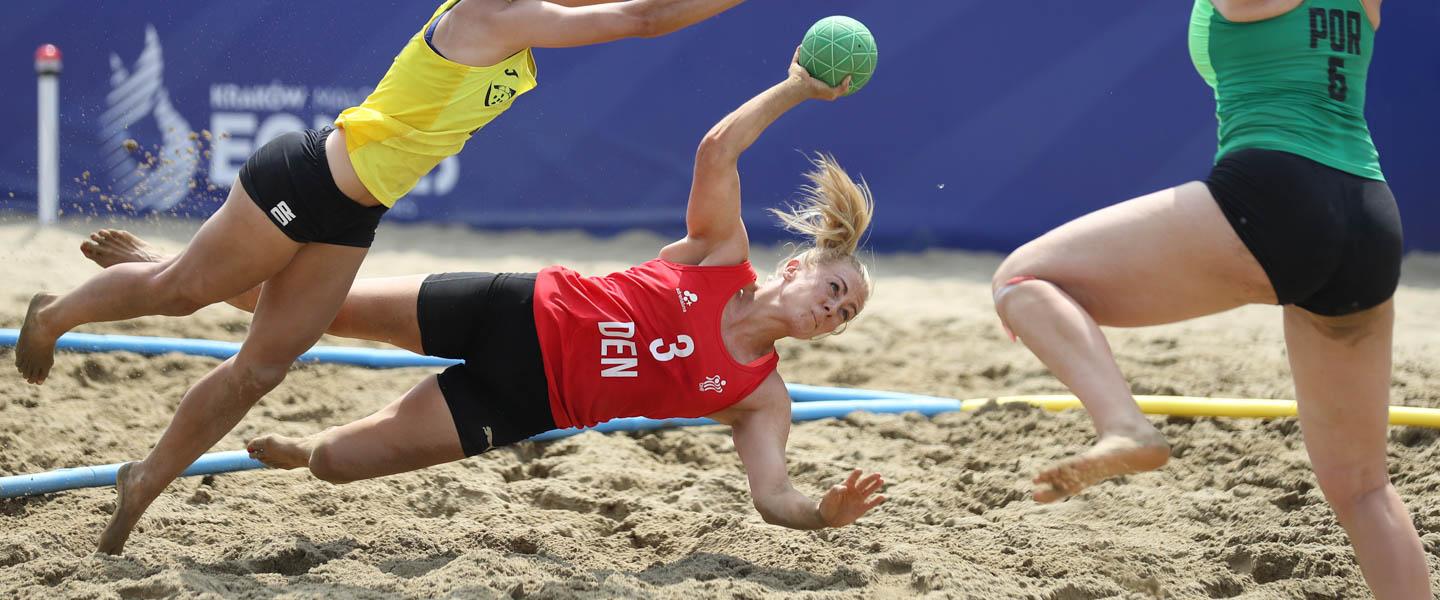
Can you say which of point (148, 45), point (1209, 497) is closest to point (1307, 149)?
point (1209, 497)

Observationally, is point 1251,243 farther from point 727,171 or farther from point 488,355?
point 488,355

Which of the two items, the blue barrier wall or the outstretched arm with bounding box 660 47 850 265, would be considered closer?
the outstretched arm with bounding box 660 47 850 265

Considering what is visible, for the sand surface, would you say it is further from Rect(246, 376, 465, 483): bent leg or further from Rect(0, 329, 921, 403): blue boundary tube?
Rect(246, 376, 465, 483): bent leg

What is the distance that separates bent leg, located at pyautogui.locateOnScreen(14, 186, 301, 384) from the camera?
323 centimetres

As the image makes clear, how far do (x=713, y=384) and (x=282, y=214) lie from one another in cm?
117

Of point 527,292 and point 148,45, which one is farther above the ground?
point 148,45

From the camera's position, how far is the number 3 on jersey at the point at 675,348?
346 centimetres

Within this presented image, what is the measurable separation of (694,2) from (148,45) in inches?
229

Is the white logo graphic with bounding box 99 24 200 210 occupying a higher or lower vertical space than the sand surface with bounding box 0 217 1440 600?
higher

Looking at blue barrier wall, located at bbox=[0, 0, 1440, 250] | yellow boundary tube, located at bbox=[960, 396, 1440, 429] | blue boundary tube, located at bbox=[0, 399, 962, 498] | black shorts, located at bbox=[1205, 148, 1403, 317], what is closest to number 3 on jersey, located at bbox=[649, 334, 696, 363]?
blue boundary tube, located at bbox=[0, 399, 962, 498]

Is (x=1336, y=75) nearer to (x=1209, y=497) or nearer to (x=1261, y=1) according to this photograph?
(x=1261, y=1)

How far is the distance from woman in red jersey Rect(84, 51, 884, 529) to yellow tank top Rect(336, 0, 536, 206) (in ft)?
1.37

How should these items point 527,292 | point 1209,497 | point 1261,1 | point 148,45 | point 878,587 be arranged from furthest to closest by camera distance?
point 148,45 < point 1209,497 < point 527,292 < point 878,587 < point 1261,1

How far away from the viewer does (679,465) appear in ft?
14.9
